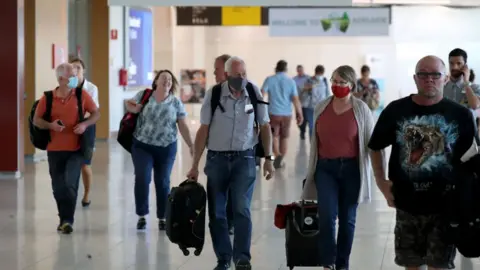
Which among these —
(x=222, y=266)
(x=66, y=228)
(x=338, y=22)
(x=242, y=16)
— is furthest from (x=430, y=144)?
(x=242, y=16)

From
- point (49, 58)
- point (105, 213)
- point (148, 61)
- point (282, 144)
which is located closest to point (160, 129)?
point (105, 213)

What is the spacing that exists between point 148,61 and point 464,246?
22.9m

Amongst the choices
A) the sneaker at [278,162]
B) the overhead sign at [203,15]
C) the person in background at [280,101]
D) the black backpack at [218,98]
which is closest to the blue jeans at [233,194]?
the black backpack at [218,98]

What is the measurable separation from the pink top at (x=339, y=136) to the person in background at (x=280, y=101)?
924cm

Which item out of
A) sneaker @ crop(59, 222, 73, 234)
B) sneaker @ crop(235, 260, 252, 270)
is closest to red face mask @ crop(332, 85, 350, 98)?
sneaker @ crop(235, 260, 252, 270)

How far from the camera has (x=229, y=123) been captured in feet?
27.3

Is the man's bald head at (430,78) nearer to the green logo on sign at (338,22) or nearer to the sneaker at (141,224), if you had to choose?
the sneaker at (141,224)

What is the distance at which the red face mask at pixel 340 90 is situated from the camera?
25.6 ft

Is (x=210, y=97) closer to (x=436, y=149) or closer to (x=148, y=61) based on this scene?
(x=436, y=149)

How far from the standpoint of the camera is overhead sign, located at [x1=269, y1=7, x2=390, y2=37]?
2981 cm

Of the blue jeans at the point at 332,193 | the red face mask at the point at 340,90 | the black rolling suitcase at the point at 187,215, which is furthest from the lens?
the black rolling suitcase at the point at 187,215

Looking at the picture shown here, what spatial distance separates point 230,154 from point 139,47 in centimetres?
1955

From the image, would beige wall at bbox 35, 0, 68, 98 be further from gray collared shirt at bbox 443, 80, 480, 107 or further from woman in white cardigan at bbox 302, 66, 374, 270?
woman in white cardigan at bbox 302, 66, 374, 270

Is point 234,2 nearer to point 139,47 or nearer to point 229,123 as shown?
point 229,123
